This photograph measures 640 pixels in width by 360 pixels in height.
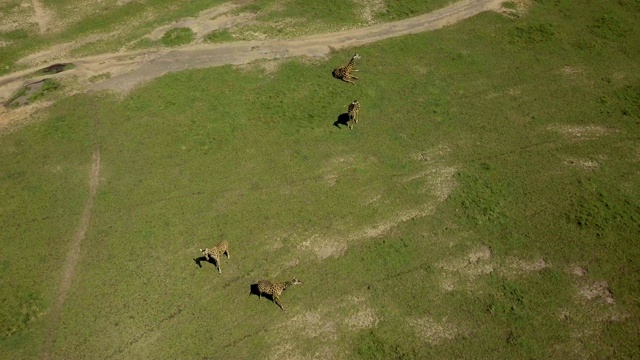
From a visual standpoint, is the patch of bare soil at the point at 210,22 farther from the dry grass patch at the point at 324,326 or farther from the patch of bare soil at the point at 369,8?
the dry grass patch at the point at 324,326

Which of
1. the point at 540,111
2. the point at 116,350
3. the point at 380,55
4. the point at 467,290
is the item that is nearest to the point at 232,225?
the point at 116,350

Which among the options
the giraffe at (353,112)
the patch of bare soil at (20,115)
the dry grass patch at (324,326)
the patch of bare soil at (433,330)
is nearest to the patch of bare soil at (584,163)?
the giraffe at (353,112)

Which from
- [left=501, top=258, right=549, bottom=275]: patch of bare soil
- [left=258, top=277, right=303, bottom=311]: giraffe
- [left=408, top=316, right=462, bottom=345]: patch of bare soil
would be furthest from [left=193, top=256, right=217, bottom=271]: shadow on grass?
[left=501, top=258, right=549, bottom=275]: patch of bare soil

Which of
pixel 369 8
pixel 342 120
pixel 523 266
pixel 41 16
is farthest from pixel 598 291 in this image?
pixel 41 16

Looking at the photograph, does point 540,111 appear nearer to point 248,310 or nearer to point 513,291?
point 513,291

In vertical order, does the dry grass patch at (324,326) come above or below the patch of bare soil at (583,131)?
below
